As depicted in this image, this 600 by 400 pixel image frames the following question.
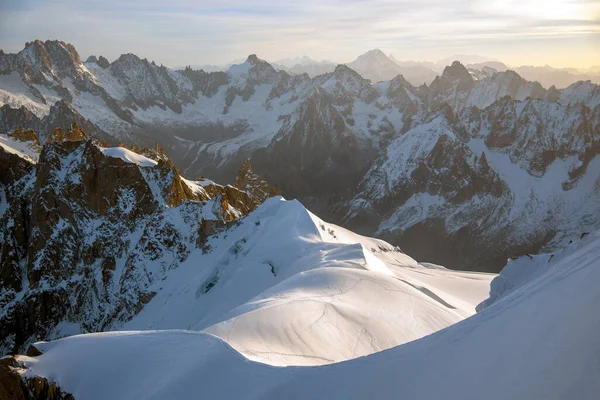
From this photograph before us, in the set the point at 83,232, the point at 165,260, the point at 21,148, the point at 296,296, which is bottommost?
the point at 165,260

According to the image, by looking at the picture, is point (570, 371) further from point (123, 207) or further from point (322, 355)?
point (123, 207)

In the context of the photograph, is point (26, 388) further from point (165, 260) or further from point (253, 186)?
point (253, 186)


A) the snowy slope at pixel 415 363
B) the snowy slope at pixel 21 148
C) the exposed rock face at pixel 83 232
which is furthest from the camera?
the snowy slope at pixel 21 148

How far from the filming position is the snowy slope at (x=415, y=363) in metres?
11.4

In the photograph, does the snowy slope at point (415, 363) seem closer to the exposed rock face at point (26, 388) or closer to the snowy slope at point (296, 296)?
the exposed rock face at point (26, 388)

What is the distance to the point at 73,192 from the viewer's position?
246ft

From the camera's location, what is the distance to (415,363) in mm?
14531

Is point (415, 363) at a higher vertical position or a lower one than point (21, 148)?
higher

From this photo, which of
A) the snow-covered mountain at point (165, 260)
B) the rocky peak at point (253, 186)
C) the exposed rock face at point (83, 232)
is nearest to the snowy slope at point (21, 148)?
the snow-covered mountain at point (165, 260)

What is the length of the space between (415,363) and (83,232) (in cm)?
7184

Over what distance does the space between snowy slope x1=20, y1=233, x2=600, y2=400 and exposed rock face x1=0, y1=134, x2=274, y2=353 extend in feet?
156

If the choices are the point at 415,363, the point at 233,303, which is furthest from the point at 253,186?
the point at 415,363

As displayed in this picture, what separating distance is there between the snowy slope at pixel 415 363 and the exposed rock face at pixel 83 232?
47.6 m

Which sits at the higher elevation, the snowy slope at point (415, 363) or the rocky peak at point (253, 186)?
the snowy slope at point (415, 363)
